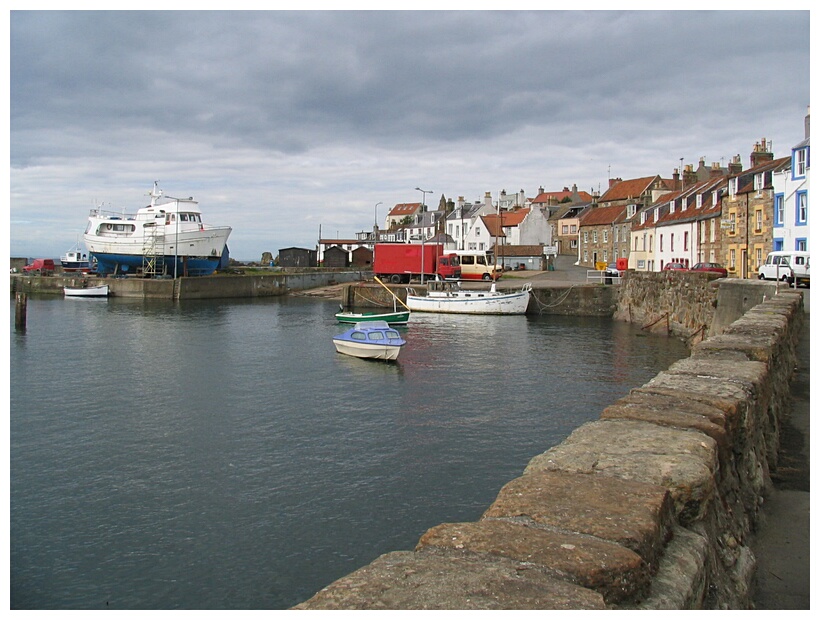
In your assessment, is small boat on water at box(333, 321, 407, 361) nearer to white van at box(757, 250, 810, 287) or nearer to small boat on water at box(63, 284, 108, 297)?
white van at box(757, 250, 810, 287)

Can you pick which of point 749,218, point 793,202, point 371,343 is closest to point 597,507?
point 371,343

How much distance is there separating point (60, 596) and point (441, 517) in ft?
20.4

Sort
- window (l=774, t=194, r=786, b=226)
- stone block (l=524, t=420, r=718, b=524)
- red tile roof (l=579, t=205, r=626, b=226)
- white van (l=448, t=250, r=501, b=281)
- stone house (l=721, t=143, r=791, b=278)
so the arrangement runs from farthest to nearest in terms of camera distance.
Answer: red tile roof (l=579, t=205, r=626, b=226) → white van (l=448, t=250, r=501, b=281) → stone house (l=721, t=143, r=791, b=278) → window (l=774, t=194, r=786, b=226) → stone block (l=524, t=420, r=718, b=524)

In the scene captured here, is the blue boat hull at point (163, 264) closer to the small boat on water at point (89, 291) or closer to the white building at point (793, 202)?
the small boat on water at point (89, 291)

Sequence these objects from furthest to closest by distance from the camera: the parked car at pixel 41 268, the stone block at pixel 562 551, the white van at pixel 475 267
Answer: the parked car at pixel 41 268
the white van at pixel 475 267
the stone block at pixel 562 551

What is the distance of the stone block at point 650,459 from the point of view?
4.11m

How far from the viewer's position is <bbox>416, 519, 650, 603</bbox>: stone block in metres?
3.04

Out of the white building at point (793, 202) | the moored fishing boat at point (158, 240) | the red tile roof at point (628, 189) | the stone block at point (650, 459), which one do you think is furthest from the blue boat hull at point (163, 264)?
the stone block at point (650, 459)

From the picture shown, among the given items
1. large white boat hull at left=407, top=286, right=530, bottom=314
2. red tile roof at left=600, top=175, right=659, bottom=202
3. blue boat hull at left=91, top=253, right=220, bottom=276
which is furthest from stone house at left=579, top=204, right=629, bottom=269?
blue boat hull at left=91, top=253, right=220, bottom=276

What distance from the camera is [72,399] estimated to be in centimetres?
2217

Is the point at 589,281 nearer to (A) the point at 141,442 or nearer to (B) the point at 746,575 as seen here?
(A) the point at 141,442

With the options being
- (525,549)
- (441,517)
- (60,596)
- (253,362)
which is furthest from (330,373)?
(525,549)

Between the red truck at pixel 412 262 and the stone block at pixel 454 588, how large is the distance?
60098 millimetres

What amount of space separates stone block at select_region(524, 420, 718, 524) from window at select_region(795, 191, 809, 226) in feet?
129
